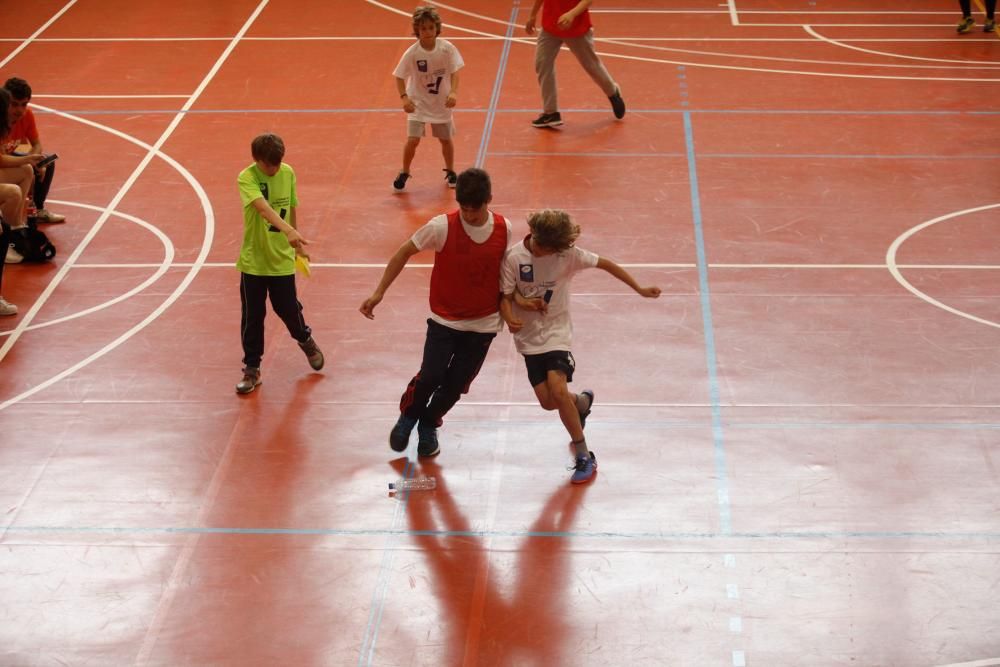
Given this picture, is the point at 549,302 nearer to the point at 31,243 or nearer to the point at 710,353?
the point at 710,353

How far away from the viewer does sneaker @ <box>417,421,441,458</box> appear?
721 centimetres

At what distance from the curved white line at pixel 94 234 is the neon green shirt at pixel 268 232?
1.47 metres

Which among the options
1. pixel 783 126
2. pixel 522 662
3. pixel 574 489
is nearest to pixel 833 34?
pixel 783 126

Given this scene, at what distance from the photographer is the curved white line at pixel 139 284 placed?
8.80 metres

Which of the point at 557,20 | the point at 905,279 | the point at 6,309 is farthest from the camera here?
the point at 557,20

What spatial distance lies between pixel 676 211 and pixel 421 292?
97.9 inches

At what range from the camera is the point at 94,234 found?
1014cm

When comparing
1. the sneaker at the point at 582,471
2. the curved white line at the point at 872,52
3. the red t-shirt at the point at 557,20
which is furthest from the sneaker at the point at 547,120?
the sneaker at the point at 582,471

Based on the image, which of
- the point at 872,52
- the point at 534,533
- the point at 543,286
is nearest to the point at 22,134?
the point at 543,286

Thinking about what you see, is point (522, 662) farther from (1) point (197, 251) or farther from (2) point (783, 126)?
(2) point (783, 126)

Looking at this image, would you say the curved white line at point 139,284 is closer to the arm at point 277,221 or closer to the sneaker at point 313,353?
the sneaker at point 313,353

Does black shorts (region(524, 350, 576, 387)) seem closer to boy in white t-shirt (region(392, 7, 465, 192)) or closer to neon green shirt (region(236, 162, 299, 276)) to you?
neon green shirt (region(236, 162, 299, 276))

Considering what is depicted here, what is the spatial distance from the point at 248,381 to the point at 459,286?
1.99 metres

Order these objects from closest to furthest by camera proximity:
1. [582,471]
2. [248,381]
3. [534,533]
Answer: [534,533] → [582,471] → [248,381]
